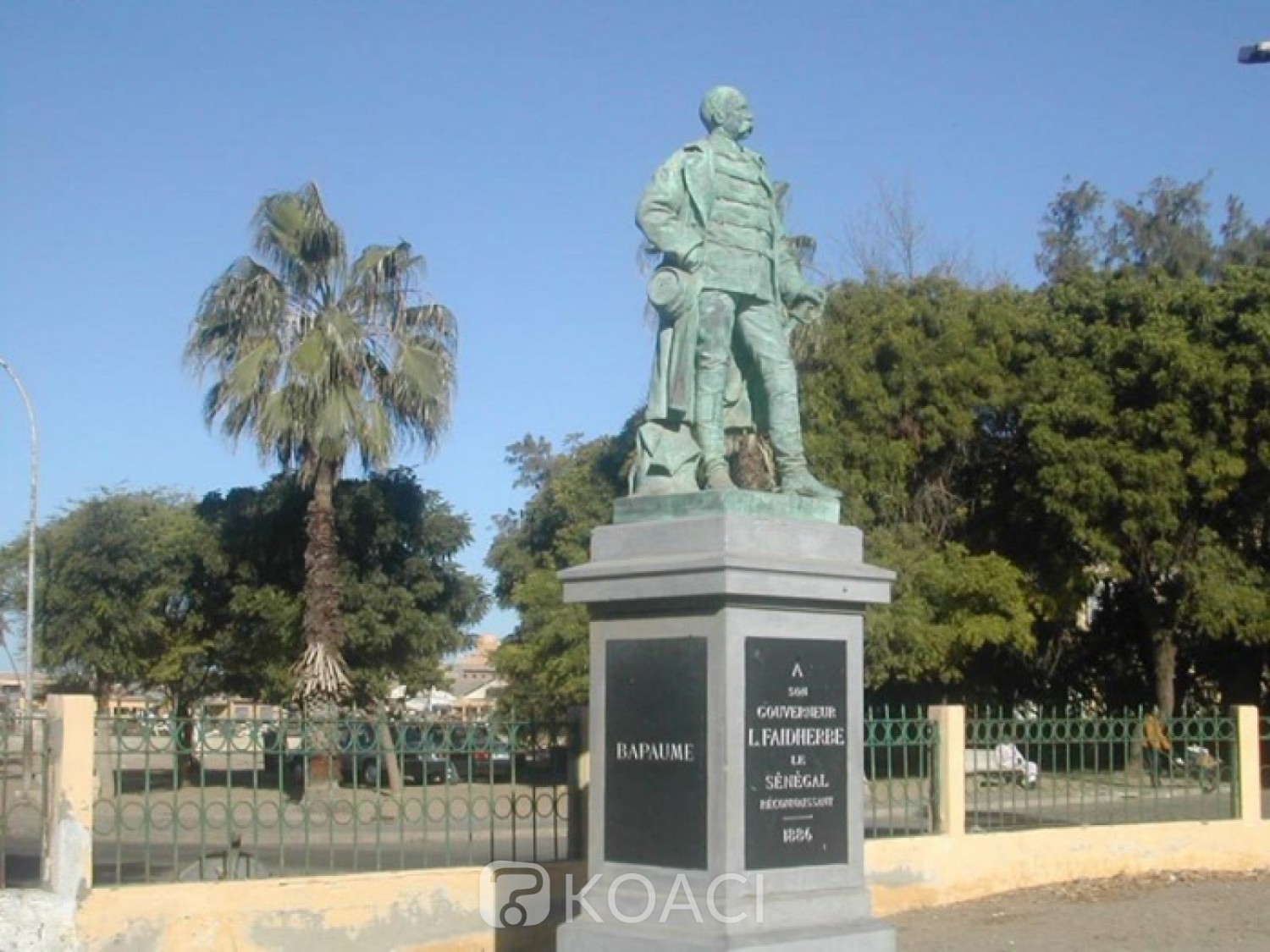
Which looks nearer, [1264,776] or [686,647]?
[686,647]

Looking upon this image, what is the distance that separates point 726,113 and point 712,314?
1210 mm

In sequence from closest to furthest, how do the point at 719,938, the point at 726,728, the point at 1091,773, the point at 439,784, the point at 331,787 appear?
the point at 719,938, the point at 726,728, the point at 331,787, the point at 439,784, the point at 1091,773

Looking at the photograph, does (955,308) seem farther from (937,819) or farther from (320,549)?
(937,819)

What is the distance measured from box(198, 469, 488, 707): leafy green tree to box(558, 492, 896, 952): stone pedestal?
23.7 meters

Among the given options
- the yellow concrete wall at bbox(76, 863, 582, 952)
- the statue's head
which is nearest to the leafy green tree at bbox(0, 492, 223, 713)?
the yellow concrete wall at bbox(76, 863, 582, 952)

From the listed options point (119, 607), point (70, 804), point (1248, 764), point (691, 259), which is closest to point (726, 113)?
point (691, 259)

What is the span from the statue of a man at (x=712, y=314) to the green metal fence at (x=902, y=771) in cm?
428

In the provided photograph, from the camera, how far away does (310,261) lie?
27.1 m

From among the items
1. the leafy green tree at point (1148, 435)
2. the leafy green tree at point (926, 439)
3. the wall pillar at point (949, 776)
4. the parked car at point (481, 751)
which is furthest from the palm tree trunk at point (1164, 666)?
the parked car at point (481, 751)

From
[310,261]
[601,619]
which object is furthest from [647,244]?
[310,261]

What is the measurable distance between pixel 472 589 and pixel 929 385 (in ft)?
35.7

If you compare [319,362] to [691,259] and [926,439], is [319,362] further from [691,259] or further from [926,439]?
[691,259]

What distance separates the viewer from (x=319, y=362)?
2638cm

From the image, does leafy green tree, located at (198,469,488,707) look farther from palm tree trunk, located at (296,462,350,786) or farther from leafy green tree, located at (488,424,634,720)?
palm tree trunk, located at (296,462,350,786)
